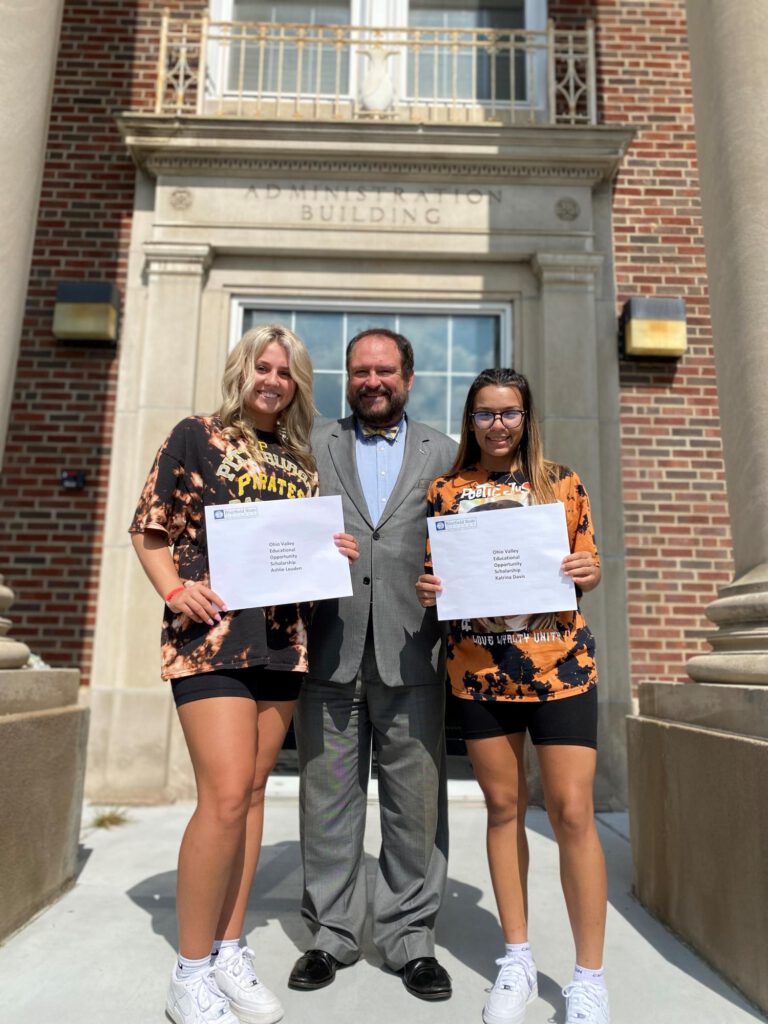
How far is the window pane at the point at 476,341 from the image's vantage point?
20.0ft

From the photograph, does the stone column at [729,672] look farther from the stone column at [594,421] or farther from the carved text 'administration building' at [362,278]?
the carved text 'administration building' at [362,278]

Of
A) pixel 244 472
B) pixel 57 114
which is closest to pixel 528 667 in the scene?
pixel 244 472

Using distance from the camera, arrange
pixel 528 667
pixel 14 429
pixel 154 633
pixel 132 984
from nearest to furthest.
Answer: pixel 528 667, pixel 132 984, pixel 154 633, pixel 14 429

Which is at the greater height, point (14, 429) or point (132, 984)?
point (14, 429)

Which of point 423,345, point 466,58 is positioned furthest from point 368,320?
point 466,58

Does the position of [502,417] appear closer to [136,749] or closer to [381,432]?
[381,432]

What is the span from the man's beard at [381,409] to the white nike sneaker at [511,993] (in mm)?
1842

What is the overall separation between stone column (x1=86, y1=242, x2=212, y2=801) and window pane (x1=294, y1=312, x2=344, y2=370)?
825 mm

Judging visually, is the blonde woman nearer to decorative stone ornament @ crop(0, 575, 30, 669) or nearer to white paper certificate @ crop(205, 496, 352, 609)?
white paper certificate @ crop(205, 496, 352, 609)

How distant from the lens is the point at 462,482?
8.59ft

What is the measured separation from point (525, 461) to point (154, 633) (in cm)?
367

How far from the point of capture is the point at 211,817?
224 centimetres

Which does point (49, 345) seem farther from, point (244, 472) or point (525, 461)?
point (525, 461)

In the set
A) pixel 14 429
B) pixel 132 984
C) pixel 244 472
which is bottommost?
pixel 132 984
